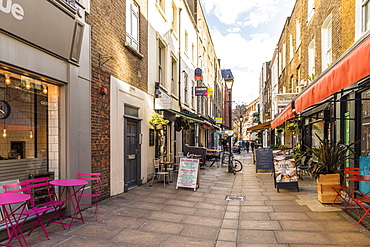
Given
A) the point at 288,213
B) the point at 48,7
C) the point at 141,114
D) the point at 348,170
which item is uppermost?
the point at 48,7

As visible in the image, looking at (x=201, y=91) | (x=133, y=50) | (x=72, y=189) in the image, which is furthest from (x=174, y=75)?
(x=72, y=189)

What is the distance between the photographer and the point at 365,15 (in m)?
7.43

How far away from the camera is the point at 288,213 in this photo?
5973mm

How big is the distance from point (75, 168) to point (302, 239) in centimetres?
457

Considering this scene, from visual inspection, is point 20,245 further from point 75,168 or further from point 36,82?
point 36,82

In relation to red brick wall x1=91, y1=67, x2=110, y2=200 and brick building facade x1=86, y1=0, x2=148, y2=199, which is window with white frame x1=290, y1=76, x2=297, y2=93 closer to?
brick building facade x1=86, y1=0, x2=148, y2=199

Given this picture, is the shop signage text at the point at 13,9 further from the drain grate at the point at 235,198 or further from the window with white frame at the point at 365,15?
the window with white frame at the point at 365,15

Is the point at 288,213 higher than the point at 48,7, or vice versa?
the point at 48,7

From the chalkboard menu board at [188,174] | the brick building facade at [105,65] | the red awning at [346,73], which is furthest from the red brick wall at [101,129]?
the red awning at [346,73]

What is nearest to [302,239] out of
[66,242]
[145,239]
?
[145,239]

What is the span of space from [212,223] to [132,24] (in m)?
6.88

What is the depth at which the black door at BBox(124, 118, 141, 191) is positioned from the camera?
27.1ft

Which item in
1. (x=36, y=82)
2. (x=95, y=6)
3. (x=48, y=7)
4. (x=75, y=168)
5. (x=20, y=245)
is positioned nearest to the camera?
(x=20, y=245)

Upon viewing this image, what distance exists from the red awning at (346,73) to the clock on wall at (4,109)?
5.61 m
